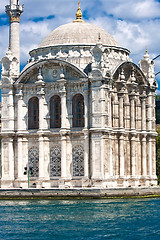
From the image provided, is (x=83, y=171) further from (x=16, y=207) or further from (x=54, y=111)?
(x=16, y=207)

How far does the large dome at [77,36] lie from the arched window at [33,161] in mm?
10419

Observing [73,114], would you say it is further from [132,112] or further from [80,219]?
[80,219]

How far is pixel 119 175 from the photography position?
7706cm

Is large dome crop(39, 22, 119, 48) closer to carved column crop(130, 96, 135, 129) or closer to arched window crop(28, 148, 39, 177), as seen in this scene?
carved column crop(130, 96, 135, 129)

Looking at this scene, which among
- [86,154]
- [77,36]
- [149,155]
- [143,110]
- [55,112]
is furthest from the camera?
[149,155]

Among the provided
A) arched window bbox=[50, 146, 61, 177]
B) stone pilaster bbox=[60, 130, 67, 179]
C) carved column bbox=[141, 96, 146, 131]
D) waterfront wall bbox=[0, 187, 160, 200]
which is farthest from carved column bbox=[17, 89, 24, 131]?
carved column bbox=[141, 96, 146, 131]

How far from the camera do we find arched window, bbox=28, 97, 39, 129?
251 ft

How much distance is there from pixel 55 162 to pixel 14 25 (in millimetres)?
16444

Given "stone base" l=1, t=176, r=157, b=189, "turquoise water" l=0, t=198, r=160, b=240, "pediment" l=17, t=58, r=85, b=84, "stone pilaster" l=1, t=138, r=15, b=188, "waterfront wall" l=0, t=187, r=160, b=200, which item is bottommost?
"turquoise water" l=0, t=198, r=160, b=240

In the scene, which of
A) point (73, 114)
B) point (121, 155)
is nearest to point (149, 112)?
point (121, 155)

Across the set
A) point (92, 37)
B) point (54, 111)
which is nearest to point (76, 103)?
point (54, 111)

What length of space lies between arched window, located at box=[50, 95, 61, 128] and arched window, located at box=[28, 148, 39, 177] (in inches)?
122

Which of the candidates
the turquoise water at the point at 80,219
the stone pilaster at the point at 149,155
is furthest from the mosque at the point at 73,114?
the turquoise water at the point at 80,219

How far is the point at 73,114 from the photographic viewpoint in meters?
74.6
